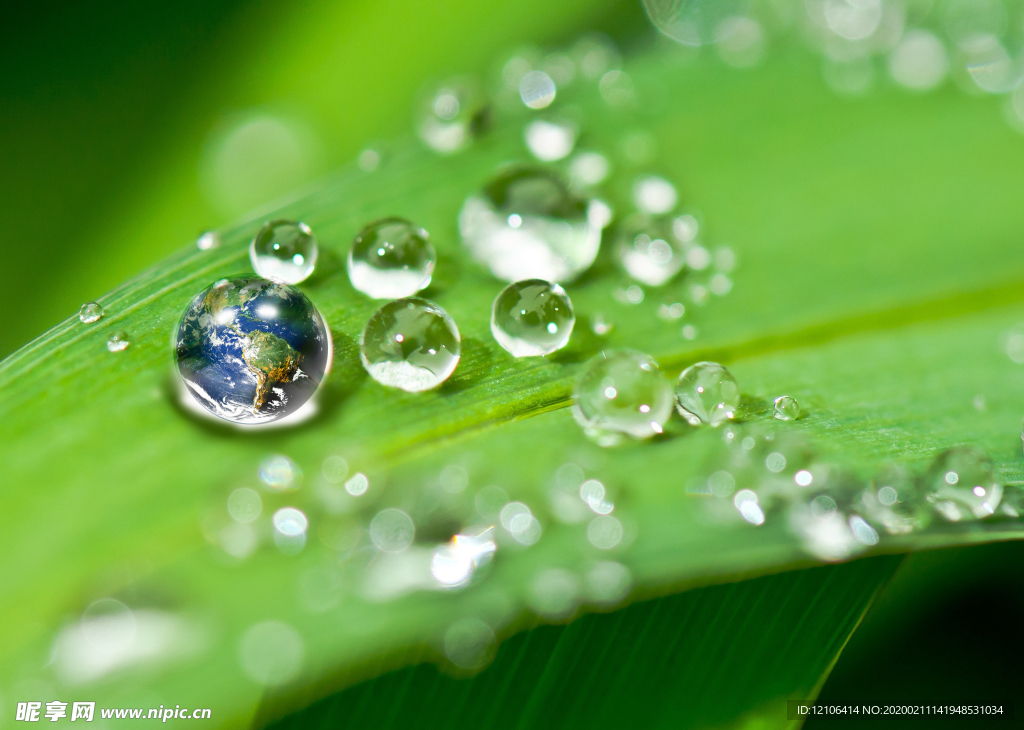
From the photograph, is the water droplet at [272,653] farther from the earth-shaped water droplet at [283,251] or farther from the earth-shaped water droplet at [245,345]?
the earth-shaped water droplet at [283,251]

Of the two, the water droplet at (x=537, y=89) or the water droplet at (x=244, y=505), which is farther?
the water droplet at (x=537, y=89)

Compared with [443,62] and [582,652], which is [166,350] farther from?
[443,62]

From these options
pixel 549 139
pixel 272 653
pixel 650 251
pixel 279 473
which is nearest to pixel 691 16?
pixel 549 139

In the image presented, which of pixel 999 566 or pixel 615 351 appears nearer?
pixel 615 351

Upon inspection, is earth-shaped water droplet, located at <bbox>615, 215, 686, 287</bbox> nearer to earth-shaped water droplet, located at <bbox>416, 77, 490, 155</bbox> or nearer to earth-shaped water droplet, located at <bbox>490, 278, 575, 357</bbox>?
earth-shaped water droplet, located at <bbox>490, 278, 575, 357</bbox>

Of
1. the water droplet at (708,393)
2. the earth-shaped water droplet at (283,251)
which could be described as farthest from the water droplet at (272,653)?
the water droplet at (708,393)

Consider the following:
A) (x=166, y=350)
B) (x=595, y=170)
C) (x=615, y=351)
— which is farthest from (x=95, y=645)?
(x=595, y=170)
